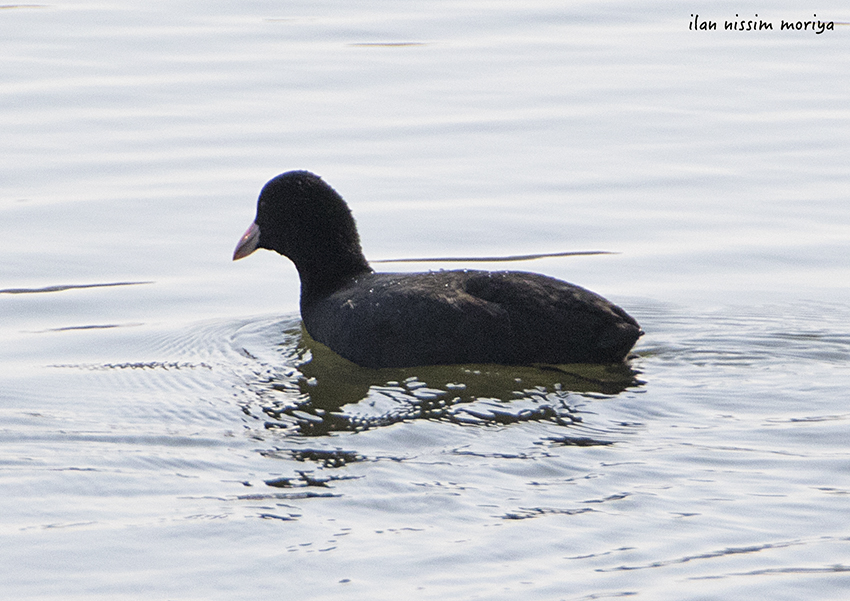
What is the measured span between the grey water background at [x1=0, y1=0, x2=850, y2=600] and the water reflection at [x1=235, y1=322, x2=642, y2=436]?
0.08ft

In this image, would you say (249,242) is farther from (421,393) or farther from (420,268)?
(421,393)

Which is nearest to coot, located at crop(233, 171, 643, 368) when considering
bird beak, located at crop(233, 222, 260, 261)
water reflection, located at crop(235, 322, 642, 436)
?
water reflection, located at crop(235, 322, 642, 436)

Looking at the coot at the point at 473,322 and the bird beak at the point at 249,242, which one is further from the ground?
the bird beak at the point at 249,242

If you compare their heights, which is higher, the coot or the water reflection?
the coot

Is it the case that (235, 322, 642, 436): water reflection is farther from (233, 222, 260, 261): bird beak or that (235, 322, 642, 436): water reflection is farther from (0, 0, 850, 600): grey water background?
(233, 222, 260, 261): bird beak

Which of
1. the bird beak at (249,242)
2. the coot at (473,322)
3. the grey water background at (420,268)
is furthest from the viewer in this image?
the bird beak at (249,242)

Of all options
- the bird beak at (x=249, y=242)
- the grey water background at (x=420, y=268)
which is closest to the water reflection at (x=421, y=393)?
the grey water background at (x=420, y=268)

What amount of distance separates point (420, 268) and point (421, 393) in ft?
7.79

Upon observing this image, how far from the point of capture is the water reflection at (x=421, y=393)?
5797mm

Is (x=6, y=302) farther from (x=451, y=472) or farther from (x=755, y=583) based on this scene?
(x=755, y=583)

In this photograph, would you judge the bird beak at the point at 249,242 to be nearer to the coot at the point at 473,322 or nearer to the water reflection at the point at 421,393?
the coot at the point at 473,322

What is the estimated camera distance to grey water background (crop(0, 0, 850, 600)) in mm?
4445

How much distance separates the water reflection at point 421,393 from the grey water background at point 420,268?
0.08ft

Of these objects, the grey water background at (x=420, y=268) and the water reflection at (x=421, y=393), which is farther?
the water reflection at (x=421, y=393)
